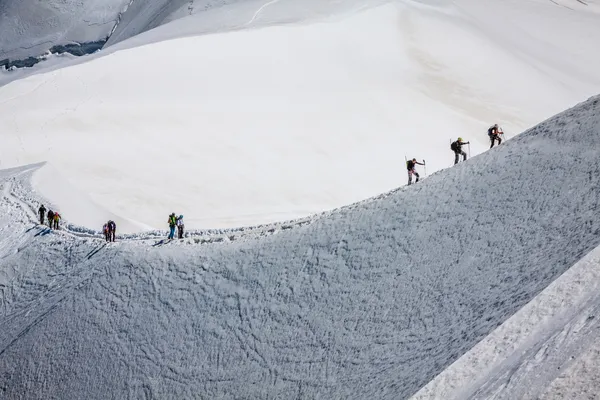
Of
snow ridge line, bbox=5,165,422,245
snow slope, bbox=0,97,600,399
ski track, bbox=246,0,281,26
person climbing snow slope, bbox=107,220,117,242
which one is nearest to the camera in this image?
snow slope, bbox=0,97,600,399

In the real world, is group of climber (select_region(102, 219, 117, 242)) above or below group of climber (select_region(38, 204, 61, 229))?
below

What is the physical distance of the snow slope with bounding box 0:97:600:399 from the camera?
18375mm

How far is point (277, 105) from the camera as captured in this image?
47.4 metres

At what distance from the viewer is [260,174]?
1629 inches

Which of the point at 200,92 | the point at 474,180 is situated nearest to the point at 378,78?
the point at 200,92

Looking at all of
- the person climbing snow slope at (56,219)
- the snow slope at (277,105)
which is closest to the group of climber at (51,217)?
the person climbing snow slope at (56,219)

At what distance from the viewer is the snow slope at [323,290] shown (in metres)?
18.4

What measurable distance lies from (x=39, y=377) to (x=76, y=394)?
1565 mm

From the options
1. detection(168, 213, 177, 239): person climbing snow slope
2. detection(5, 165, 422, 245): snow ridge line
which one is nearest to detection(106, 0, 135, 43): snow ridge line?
detection(5, 165, 422, 245): snow ridge line

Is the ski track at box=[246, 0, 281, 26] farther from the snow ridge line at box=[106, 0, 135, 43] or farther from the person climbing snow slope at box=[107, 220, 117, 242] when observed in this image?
the person climbing snow slope at box=[107, 220, 117, 242]

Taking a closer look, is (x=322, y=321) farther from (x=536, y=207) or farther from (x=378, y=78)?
(x=378, y=78)

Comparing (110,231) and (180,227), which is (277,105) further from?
(110,231)

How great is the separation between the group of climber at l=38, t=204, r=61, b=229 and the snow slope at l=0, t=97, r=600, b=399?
6.77 ft

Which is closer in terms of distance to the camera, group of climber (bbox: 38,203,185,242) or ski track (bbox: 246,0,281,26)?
group of climber (bbox: 38,203,185,242)
